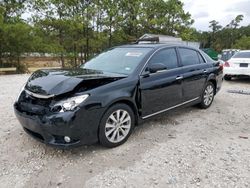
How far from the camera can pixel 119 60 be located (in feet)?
13.6

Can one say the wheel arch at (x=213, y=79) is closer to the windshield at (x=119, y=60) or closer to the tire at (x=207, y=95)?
the tire at (x=207, y=95)

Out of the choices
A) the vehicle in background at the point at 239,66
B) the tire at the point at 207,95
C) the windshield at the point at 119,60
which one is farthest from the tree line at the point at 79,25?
the tire at the point at 207,95

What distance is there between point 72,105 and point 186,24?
20692 mm

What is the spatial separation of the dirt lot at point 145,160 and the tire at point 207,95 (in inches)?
37.7

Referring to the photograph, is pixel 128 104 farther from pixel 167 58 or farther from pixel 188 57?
pixel 188 57

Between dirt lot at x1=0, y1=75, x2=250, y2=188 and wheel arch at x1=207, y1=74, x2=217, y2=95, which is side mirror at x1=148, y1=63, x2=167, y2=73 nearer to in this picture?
dirt lot at x1=0, y1=75, x2=250, y2=188

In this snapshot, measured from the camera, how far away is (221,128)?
14.1 feet

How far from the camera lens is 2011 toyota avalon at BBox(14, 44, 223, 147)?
302cm

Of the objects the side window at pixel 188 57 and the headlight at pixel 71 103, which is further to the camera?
the side window at pixel 188 57

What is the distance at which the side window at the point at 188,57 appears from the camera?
474cm

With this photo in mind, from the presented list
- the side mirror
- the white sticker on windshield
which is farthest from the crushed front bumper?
the white sticker on windshield

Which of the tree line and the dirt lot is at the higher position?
the tree line

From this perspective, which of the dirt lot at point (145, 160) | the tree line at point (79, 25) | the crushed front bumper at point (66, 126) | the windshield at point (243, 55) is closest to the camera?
the dirt lot at point (145, 160)

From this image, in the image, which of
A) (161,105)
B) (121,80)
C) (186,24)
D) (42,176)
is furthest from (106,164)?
(186,24)
